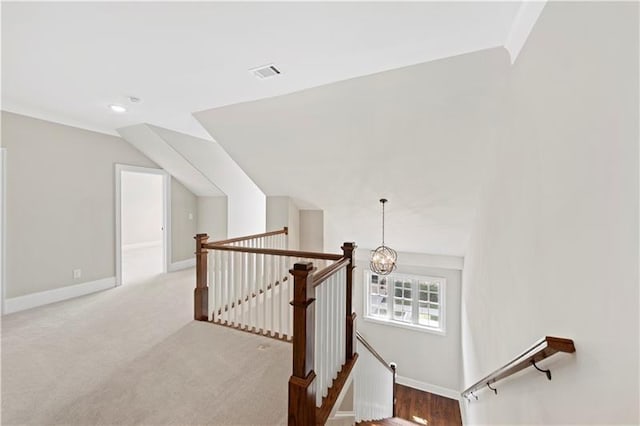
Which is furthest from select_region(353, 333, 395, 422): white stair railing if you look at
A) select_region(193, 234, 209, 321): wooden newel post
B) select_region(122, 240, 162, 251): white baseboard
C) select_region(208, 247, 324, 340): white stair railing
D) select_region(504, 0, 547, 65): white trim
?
select_region(122, 240, 162, 251): white baseboard

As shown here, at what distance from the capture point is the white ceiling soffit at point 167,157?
4.28m

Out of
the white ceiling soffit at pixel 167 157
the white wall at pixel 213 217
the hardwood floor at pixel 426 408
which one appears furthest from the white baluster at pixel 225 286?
the hardwood floor at pixel 426 408

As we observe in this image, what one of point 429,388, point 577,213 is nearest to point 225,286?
point 577,213

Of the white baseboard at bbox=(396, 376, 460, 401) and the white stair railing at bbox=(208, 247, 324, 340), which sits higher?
the white stair railing at bbox=(208, 247, 324, 340)

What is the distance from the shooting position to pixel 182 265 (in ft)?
18.4

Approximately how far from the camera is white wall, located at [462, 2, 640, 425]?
85 cm

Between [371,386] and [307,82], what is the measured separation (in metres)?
3.70

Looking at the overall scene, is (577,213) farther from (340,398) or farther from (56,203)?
(56,203)

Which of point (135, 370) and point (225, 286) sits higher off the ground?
point (225, 286)

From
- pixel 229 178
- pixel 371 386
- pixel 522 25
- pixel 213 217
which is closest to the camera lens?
pixel 522 25

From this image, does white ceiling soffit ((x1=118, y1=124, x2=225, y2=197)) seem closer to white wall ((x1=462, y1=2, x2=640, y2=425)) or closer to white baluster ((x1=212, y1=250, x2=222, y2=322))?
white baluster ((x1=212, y1=250, x2=222, y2=322))

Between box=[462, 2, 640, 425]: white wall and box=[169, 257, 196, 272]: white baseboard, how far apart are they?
5.33 metres

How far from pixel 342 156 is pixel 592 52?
275 centimetres

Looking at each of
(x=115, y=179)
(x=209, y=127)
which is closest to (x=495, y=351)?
(x=209, y=127)
